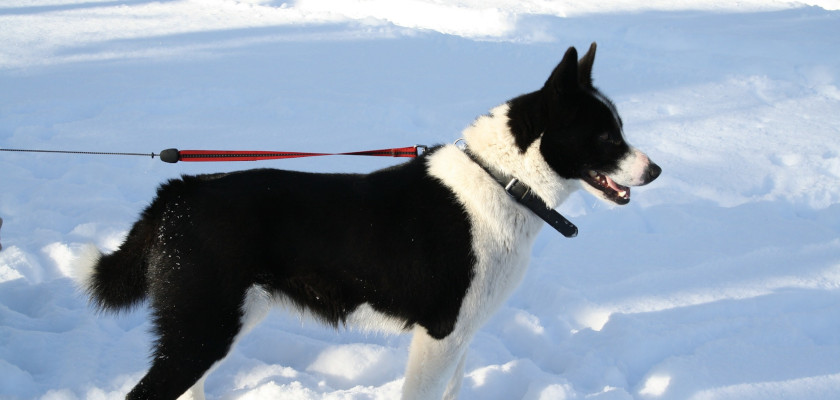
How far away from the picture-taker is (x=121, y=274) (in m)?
2.51

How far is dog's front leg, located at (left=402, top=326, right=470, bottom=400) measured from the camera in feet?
8.66

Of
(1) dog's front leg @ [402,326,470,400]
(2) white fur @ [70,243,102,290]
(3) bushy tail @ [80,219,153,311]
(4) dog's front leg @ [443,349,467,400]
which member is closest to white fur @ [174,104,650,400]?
(1) dog's front leg @ [402,326,470,400]

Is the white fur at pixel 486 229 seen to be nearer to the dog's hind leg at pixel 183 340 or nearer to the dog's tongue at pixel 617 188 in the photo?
the dog's tongue at pixel 617 188

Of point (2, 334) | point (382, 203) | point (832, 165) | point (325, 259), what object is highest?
point (382, 203)

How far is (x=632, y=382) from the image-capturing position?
335cm

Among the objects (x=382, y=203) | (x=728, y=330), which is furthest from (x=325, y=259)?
(x=728, y=330)

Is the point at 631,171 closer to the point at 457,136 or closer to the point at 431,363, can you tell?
the point at 431,363

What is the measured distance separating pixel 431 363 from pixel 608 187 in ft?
3.43

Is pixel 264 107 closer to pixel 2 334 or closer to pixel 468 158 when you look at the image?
pixel 2 334

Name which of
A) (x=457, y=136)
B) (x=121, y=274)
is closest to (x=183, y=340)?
(x=121, y=274)

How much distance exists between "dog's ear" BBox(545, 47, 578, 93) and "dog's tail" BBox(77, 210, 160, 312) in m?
1.66

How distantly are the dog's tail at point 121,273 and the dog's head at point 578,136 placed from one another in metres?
1.54

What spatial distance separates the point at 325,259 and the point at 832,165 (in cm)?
528

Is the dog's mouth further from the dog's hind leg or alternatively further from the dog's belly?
the dog's hind leg
